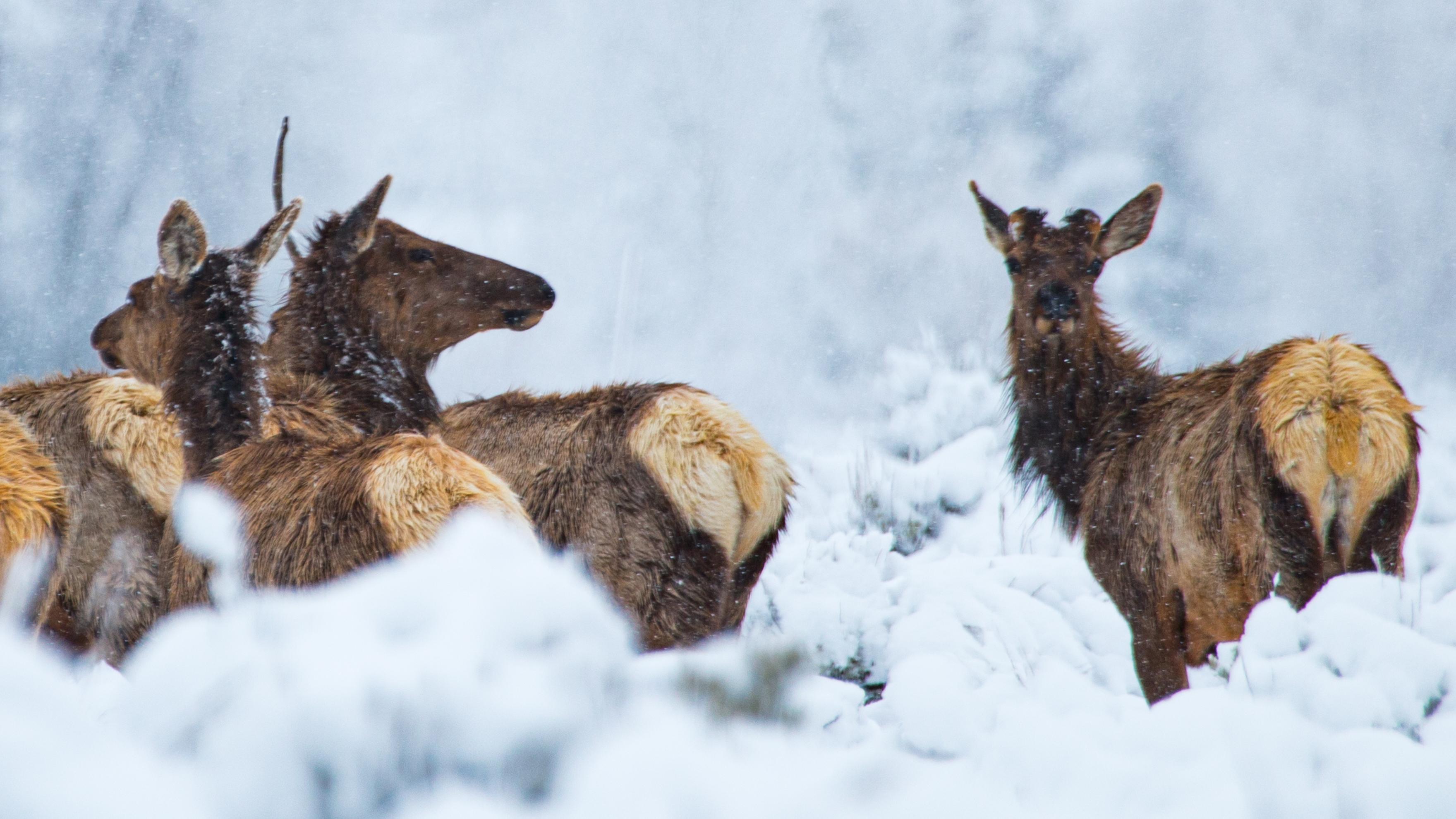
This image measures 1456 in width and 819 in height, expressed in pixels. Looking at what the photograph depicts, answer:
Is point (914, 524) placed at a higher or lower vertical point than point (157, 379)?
higher

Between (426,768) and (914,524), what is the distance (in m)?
5.50

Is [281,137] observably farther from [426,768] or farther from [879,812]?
[879,812]

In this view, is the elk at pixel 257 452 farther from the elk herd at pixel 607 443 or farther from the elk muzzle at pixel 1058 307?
the elk muzzle at pixel 1058 307

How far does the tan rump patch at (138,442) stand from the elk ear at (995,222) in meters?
3.47

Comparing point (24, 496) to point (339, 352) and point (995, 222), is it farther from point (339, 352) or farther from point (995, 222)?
point (995, 222)

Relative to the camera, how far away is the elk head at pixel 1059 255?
4.46m

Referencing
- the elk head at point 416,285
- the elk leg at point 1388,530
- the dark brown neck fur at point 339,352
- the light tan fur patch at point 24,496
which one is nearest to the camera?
the light tan fur patch at point 24,496

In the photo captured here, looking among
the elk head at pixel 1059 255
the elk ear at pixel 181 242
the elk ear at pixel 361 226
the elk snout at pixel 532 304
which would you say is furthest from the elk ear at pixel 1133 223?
the elk ear at pixel 181 242

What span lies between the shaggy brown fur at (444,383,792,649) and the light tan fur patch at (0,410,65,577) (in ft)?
6.03

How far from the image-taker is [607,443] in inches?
167

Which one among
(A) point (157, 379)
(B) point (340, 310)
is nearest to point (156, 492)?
(A) point (157, 379)

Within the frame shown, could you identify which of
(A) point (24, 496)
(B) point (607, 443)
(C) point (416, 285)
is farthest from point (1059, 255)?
(A) point (24, 496)

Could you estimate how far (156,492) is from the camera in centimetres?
410

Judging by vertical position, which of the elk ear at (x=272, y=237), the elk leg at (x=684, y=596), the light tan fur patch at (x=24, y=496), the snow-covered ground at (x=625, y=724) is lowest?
the snow-covered ground at (x=625, y=724)
